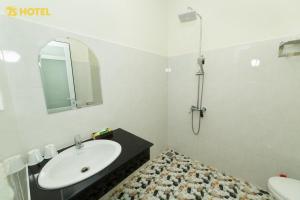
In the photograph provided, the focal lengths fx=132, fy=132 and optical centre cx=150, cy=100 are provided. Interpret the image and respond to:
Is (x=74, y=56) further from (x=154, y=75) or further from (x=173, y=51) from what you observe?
(x=173, y=51)

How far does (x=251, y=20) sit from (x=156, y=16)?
1.14 meters

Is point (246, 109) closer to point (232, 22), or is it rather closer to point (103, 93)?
point (232, 22)

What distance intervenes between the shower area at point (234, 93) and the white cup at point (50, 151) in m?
1.69

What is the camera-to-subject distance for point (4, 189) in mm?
616

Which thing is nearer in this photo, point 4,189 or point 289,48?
point 4,189

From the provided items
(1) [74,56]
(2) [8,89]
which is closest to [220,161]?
(1) [74,56]

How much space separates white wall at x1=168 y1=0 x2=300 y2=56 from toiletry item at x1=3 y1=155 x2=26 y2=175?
2042 mm

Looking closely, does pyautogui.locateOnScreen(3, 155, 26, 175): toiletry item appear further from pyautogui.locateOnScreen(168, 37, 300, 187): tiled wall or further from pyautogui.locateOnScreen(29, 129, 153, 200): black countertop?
pyautogui.locateOnScreen(168, 37, 300, 187): tiled wall

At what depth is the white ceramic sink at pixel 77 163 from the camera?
2.46 ft

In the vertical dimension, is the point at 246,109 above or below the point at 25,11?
below

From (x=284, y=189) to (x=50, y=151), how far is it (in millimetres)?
1898

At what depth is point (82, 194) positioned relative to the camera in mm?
708

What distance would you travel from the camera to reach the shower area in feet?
4.37

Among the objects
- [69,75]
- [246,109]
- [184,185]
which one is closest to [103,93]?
[69,75]
